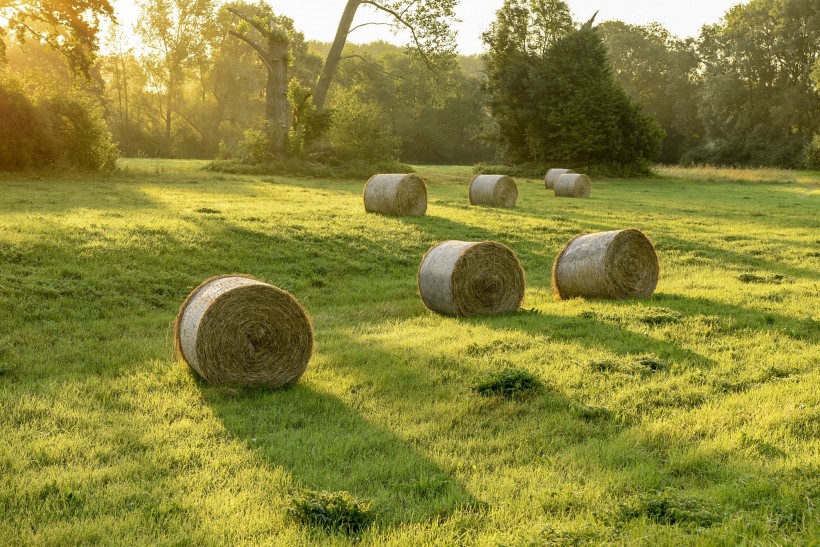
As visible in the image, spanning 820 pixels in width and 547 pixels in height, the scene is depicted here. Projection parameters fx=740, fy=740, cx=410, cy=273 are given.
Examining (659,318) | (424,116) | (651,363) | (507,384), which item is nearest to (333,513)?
(507,384)

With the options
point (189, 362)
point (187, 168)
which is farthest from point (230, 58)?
point (189, 362)

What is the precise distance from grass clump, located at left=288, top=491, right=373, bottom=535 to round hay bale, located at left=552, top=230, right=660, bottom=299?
29.9ft

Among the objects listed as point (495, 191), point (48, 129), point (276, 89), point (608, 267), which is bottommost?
point (608, 267)

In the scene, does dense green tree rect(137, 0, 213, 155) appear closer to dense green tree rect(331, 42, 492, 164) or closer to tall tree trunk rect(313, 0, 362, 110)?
dense green tree rect(331, 42, 492, 164)

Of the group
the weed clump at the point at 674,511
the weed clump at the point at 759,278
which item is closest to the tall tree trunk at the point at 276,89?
the weed clump at the point at 759,278

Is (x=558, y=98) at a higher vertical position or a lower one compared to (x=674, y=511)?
higher

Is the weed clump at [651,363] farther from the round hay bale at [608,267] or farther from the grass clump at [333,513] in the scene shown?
the grass clump at [333,513]

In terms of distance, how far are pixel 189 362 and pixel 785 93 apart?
77142 mm

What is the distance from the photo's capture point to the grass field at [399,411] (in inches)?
211

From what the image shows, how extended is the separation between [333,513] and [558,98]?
167 ft

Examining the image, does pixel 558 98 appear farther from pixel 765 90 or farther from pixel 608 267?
pixel 608 267

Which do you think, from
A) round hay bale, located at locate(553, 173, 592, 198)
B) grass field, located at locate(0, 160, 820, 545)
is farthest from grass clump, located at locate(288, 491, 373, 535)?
round hay bale, located at locate(553, 173, 592, 198)

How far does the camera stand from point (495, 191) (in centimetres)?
2969

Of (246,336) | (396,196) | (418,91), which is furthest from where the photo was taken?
(418,91)
